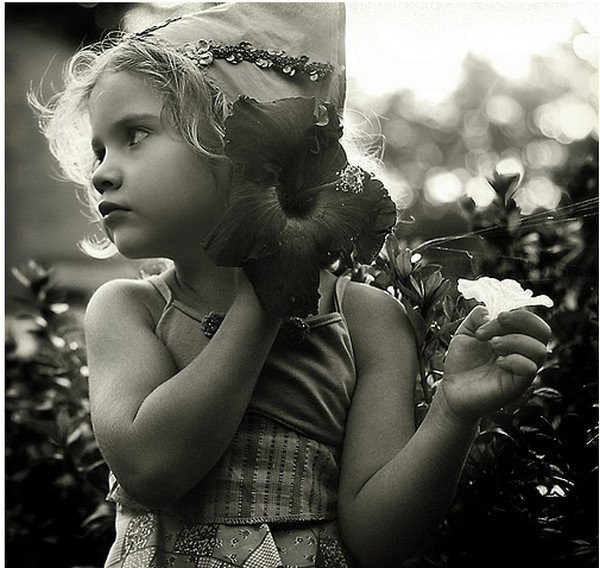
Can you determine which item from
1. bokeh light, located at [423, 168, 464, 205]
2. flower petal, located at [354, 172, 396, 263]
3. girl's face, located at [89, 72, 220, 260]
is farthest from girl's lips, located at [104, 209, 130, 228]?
bokeh light, located at [423, 168, 464, 205]

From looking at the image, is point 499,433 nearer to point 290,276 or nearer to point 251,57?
point 290,276

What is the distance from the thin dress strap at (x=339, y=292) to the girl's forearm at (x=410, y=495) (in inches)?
7.9

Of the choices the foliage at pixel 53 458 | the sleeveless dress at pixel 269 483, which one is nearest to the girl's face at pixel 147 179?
the sleeveless dress at pixel 269 483

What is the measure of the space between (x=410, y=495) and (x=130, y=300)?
1.38 feet

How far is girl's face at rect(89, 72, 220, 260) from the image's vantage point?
1.00 m

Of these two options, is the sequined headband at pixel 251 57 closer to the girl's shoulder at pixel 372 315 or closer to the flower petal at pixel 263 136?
the flower petal at pixel 263 136

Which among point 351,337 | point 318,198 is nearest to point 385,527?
point 351,337

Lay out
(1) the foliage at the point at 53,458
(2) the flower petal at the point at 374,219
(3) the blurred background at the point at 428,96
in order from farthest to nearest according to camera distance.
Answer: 1. (1) the foliage at the point at 53,458
2. (3) the blurred background at the point at 428,96
3. (2) the flower petal at the point at 374,219

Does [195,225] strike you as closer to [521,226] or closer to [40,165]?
[521,226]

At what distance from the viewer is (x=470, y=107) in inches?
145

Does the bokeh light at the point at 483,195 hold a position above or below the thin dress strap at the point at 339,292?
below

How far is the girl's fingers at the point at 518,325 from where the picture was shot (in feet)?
2.90

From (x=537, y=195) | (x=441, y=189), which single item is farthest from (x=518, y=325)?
(x=441, y=189)

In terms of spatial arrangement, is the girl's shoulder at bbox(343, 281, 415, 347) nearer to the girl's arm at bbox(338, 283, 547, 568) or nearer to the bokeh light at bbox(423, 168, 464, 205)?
the girl's arm at bbox(338, 283, 547, 568)
